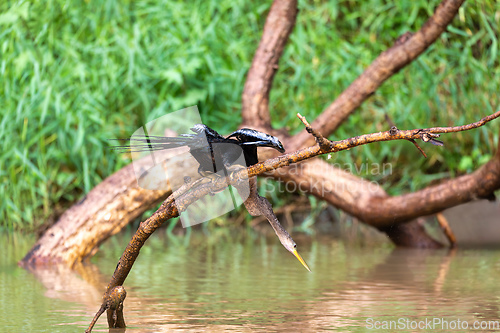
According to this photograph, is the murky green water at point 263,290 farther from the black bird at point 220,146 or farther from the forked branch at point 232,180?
the black bird at point 220,146

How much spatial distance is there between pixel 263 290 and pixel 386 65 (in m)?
1.61

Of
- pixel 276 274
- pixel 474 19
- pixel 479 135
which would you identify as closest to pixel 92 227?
pixel 276 274

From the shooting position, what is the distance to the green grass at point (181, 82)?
420cm

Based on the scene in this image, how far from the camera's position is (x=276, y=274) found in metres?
2.91

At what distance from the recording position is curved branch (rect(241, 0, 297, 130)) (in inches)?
147

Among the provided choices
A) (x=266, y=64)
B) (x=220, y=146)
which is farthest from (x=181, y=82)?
(x=220, y=146)

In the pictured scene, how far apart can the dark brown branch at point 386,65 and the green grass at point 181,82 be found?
0.75 m

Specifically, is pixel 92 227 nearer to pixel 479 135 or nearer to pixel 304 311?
pixel 304 311

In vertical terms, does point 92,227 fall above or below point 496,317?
above

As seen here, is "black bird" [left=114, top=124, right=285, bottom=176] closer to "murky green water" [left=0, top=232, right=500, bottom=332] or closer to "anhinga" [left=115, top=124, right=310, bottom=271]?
"anhinga" [left=115, top=124, right=310, bottom=271]

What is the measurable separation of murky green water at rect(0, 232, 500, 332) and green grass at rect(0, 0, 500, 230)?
2.74ft

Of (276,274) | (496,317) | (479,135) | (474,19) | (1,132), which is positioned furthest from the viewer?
(474,19)

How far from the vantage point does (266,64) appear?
148 inches

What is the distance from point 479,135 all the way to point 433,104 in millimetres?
407
